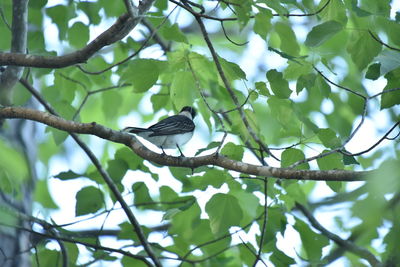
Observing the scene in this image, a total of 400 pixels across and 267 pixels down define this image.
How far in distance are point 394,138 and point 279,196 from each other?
1.34 m

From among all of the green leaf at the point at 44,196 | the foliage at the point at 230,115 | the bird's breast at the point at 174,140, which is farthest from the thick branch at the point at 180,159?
the green leaf at the point at 44,196

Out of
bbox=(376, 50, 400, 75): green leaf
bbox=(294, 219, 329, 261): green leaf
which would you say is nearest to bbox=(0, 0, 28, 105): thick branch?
bbox=(376, 50, 400, 75): green leaf

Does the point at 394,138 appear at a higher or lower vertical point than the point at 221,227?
lower

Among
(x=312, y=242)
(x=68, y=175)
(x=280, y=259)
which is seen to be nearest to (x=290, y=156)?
(x=280, y=259)

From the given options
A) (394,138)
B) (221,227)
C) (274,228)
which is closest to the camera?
(394,138)

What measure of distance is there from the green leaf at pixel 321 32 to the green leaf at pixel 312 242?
5.59 feet

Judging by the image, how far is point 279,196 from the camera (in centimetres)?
404

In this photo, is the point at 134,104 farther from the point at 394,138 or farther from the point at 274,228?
the point at 394,138

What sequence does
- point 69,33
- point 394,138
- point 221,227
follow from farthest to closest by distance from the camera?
1. point 69,33
2. point 221,227
3. point 394,138

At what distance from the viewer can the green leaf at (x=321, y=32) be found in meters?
2.85

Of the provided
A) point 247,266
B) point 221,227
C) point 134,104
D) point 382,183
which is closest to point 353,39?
point 221,227

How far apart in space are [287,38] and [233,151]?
1.08m

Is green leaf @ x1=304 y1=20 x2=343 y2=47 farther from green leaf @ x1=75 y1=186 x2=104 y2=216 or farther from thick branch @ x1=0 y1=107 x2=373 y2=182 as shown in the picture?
green leaf @ x1=75 y1=186 x2=104 y2=216

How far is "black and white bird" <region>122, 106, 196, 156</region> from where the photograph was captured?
505cm
